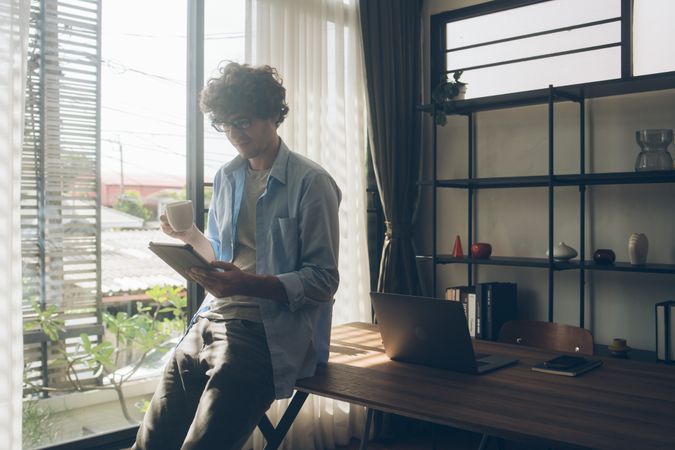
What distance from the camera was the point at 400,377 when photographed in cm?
184

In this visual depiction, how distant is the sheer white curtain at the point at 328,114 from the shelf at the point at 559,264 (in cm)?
43

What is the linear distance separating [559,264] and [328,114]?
4.53 feet

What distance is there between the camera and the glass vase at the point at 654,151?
291 centimetres

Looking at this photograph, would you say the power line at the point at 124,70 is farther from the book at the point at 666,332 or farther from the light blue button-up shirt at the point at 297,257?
the book at the point at 666,332

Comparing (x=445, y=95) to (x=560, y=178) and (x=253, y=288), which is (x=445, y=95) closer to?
(x=560, y=178)

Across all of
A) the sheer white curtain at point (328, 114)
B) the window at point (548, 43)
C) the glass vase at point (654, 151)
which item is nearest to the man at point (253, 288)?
the sheer white curtain at point (328, 114)

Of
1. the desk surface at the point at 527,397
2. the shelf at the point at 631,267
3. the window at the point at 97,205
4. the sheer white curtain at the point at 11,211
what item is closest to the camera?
the desk surface at the point at 527,397

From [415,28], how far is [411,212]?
1066mm

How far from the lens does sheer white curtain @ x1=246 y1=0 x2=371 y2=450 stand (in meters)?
3.24

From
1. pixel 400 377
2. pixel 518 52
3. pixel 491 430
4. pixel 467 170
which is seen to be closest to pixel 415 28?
pixel 518 52

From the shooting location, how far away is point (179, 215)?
203 cm

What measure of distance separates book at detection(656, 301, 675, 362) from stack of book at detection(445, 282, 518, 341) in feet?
2.41

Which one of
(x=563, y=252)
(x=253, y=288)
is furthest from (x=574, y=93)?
(x=253, y=288)

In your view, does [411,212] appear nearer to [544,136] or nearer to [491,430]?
[544,136]
